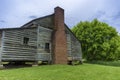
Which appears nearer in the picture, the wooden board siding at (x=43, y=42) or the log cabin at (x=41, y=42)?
the log cabin at (x=41, y=42)

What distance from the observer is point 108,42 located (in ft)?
159

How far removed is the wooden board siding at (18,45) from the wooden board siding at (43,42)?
26.4 inches

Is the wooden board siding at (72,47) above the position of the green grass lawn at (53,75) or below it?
above

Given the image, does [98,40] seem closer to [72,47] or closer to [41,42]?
[72,47]

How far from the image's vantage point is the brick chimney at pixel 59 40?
87.8 feet

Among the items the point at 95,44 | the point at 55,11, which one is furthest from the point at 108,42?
the point at 55,11

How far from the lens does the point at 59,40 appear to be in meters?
27.4

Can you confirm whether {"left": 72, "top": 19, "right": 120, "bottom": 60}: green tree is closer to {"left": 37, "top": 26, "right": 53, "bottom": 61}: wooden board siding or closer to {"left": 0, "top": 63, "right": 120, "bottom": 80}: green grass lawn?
{"left": 37, "top": 26, "right": 53, "bottom": 61}: wooden board siding

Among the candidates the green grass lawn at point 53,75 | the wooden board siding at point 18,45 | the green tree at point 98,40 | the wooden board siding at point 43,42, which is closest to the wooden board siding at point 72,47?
the wooden board siding at point 43,42

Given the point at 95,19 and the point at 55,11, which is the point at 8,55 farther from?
the point at 95,19

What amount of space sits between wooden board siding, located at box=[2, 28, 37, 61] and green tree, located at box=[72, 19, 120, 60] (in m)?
25.6

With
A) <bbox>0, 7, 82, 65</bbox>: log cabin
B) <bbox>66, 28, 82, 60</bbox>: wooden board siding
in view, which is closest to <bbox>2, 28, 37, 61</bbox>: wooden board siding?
<bbox>0, 7, 82, 65</bbox>: log cabin

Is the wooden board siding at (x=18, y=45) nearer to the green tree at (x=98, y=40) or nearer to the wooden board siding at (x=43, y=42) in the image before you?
the wooden board siding at (x=43, y=42)

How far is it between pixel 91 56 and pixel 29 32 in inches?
1111
